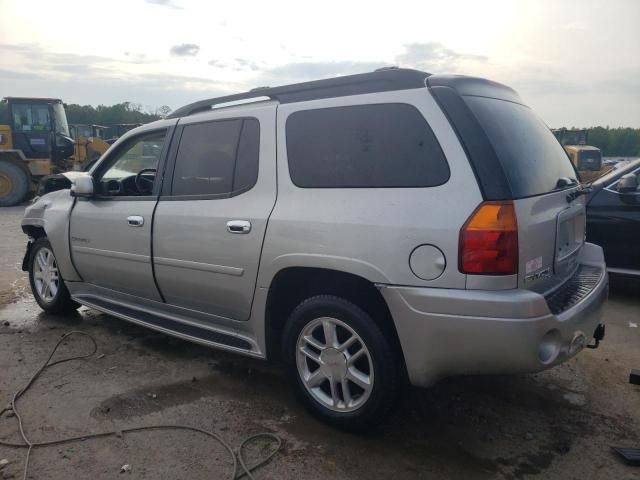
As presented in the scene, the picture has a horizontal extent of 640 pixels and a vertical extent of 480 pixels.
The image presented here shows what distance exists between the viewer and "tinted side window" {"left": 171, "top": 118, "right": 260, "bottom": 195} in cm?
350

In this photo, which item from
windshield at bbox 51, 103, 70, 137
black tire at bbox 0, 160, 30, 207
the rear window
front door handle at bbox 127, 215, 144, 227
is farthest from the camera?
windshield at bbox 51, 103, 70, 137

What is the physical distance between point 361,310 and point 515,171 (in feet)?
3.50

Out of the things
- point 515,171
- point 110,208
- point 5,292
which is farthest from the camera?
point 5,292

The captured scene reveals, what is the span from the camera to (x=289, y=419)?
3.28m

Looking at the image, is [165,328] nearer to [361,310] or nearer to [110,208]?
[110,208]

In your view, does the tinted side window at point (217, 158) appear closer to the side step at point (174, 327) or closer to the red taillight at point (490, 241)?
the side step at point (174, 327)

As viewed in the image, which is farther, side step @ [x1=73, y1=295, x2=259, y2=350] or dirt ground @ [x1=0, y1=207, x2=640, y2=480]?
side step @ [x1=73, y1=295, x2=259, y2=350]

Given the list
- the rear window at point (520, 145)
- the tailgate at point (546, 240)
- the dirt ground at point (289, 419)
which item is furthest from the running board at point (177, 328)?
the rear window at point (520, 145)

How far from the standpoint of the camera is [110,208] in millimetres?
4375

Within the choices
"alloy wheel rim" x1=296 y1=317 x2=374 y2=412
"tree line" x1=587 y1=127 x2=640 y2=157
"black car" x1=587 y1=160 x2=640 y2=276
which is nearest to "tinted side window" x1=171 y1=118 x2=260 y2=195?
"alloy wheel rim" x1=296 y1=317 x2=374 y2=412

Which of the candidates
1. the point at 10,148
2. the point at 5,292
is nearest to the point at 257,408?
the point at 5,292

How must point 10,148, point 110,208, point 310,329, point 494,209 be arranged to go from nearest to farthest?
1. point 494,209
2. point 310,329
3. point 110,208
4. point 10,148

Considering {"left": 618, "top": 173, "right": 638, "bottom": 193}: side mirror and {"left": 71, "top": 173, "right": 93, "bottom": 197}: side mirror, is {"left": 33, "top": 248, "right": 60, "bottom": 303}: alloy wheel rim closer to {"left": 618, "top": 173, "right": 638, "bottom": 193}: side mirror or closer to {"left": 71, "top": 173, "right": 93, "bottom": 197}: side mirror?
{"left": 71, "top": 173, "right": 93, "bottom": 197}: side mirror

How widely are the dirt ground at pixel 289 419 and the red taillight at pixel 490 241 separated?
0.96 m
